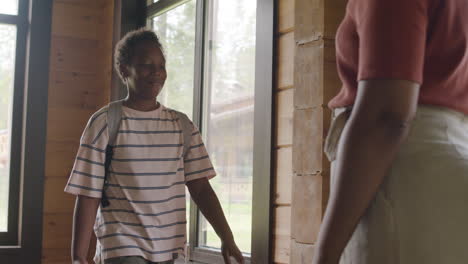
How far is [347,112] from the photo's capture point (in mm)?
751

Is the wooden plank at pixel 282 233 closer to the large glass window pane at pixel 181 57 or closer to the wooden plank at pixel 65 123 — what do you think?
the large glass window pane at pixel 181 57

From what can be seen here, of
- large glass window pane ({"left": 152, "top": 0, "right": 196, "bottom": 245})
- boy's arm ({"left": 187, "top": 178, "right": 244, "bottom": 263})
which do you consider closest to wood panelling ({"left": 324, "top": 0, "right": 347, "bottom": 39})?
boy's arm ({"left": 187, "top": 178, "right": 244, "bottom": 263})

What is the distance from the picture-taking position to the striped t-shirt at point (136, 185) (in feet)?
5.49

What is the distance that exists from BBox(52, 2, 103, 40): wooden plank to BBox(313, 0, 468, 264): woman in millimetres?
3410

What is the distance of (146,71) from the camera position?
183cm

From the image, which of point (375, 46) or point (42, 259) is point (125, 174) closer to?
point (375, 46)

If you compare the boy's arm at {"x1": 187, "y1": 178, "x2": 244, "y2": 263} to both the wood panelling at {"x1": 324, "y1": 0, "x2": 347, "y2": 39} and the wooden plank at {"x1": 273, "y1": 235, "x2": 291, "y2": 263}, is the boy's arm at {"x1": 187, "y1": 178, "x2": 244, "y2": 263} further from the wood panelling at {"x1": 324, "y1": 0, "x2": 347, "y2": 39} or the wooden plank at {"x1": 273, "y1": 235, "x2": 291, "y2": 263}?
the wood panelling at {"x1": 324, "y1": 0, "x2": 347, "y2": 39}

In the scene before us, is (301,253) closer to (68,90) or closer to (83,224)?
(83,224)

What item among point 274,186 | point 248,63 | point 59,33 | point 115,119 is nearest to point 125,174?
point 115,119

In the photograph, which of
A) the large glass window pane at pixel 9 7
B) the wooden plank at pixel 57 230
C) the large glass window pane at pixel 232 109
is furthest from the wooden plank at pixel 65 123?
the large glass window pane at pixel 232 109

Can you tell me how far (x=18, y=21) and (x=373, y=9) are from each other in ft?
11.5

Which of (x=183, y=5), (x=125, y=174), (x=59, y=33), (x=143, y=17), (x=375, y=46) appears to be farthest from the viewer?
(x=59, y=33)

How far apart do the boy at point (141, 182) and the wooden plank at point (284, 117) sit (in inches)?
11.4

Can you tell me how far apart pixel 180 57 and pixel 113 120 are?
1.39 metres
